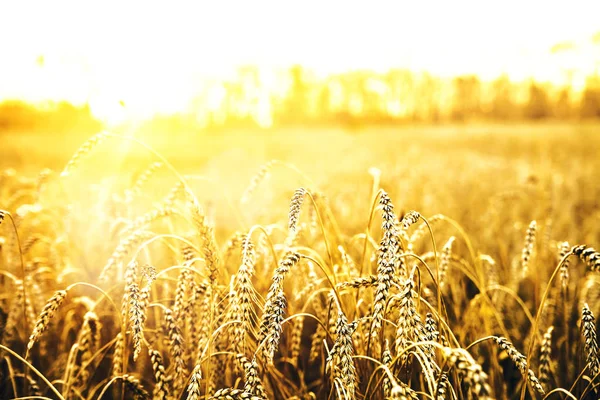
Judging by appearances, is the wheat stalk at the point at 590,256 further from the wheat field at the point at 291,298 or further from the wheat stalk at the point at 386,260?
the wheat stalk at the point at 386,260

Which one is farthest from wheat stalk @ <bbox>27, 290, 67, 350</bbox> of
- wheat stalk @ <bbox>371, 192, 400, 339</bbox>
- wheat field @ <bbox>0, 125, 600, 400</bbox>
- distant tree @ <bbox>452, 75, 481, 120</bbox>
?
distant tree @ <bbox>452, 75, 481, 120</bbox>

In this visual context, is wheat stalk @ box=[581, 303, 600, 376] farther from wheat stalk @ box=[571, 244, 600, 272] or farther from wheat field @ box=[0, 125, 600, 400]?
wheat stalk @ box=[571, 244, 600, 272]

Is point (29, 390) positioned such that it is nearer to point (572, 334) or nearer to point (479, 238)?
point (572, 334)

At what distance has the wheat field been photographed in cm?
124

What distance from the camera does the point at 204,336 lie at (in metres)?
1.57

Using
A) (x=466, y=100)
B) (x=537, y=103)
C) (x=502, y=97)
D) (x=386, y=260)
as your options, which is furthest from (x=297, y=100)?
(x=386, y=260)

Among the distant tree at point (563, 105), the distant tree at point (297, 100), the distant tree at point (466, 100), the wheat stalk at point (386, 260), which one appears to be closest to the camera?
the wheat stalk at point (386, 260)

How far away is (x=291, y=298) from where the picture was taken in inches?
98.5

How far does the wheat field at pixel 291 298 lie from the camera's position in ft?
4.07

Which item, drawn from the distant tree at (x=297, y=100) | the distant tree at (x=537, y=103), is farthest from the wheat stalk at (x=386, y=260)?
the distant tree at (x=537, y=103)

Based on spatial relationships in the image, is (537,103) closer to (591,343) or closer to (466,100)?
(466,100)

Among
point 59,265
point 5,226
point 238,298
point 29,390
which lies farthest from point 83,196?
point 238,298

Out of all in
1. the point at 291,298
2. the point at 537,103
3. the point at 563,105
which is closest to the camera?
the point at 291,298

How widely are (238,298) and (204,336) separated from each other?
1.50 feet
